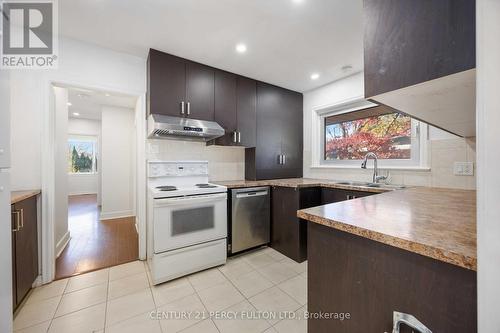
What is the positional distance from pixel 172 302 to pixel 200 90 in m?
2.18

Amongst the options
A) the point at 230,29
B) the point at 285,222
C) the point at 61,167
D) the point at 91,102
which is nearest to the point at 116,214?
the point at 61,167

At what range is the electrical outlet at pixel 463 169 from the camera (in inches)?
70.4

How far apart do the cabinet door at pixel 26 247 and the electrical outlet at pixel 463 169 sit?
11.9ft

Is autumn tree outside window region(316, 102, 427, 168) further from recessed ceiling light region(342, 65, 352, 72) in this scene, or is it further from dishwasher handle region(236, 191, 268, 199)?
dishwasher handle region(236, 191, 268, 199)

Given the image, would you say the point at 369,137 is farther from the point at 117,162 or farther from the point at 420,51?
the point at 117,162

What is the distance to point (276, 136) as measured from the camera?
3125 mm

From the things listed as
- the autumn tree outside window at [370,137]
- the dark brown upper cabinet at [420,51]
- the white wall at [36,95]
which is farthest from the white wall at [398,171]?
the white wall at [36,95]

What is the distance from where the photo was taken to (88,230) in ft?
11.0

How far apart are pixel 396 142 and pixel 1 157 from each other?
10.8 ft

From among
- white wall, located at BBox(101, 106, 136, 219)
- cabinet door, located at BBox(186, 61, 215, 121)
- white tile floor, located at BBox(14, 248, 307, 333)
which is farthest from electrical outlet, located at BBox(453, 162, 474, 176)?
white wall, located at BBox(101, 106, 136, 219)

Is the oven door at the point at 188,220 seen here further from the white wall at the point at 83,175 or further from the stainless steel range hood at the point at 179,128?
the white wall at the point at 83,175

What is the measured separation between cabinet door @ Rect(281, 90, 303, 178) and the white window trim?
22cm

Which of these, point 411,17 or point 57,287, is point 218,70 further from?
point 57,287
